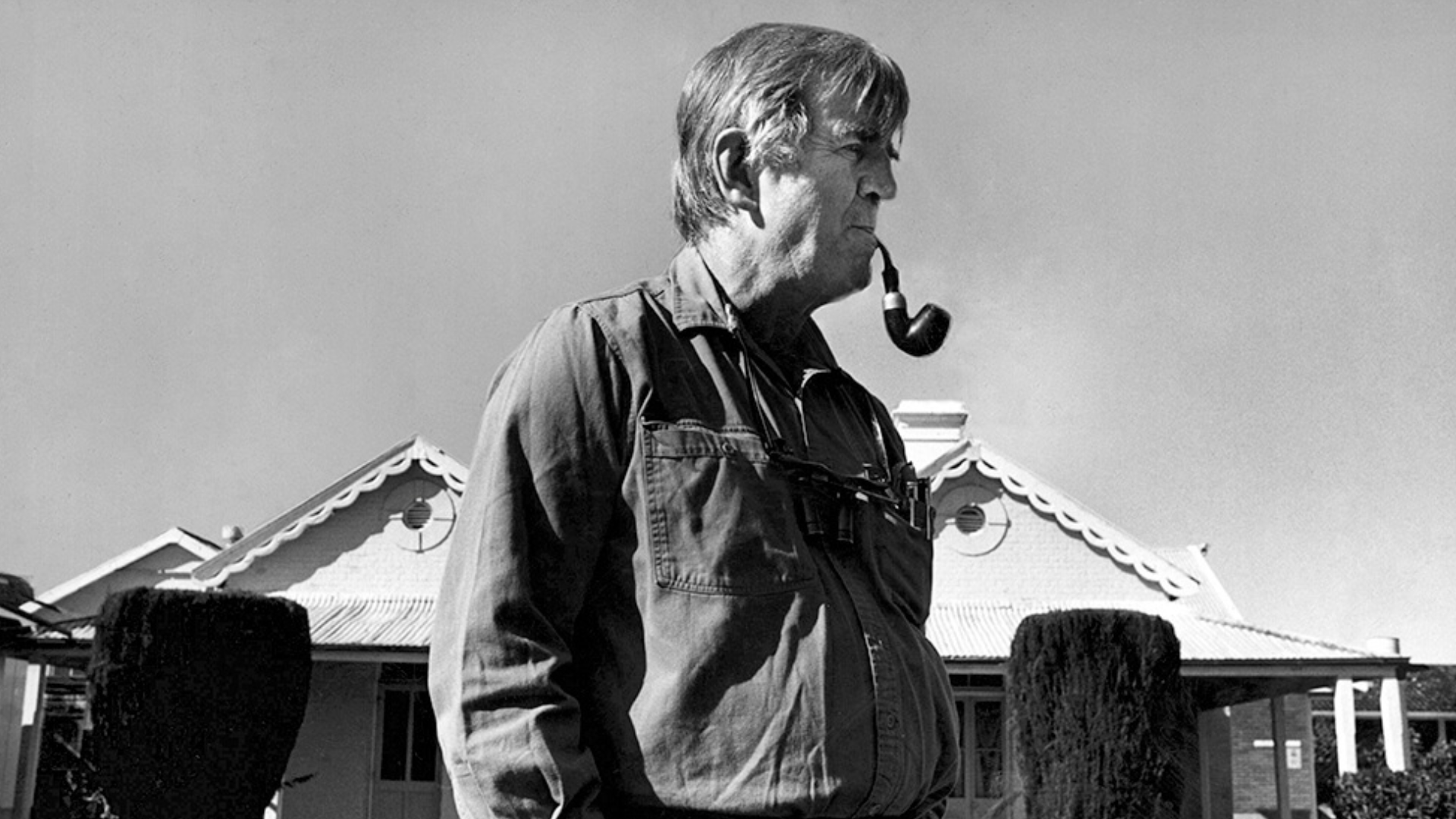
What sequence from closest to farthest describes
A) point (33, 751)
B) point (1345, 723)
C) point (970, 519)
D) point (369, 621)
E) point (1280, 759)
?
point (369, 621), point (33, 751), point (1280, 759), point (1345, 723), point (970, 519)

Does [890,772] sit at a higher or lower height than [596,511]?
lower

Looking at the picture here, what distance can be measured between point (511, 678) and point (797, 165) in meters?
0.79

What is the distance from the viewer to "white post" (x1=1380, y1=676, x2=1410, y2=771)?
19.1 m

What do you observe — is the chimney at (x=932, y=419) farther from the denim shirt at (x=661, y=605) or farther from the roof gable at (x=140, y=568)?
the denim shirt at (x=661, y=605)

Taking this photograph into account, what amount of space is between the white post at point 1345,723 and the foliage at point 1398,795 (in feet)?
2.67

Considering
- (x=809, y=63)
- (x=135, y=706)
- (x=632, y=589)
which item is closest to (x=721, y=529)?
(x=632, y=589)

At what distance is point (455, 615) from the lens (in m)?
2.00

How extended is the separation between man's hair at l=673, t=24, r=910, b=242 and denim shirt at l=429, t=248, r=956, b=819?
18 centimetres

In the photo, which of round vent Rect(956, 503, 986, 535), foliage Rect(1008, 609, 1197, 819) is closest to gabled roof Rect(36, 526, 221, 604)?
round vent Rect(956, 503, 986, 535)

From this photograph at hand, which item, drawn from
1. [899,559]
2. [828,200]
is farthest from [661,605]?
[828,200]

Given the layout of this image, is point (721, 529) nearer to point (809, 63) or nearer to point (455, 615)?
point (455, 615)

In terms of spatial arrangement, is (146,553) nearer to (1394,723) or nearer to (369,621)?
(369,621)

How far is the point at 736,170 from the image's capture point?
220 cm

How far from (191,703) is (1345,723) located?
14312mm
